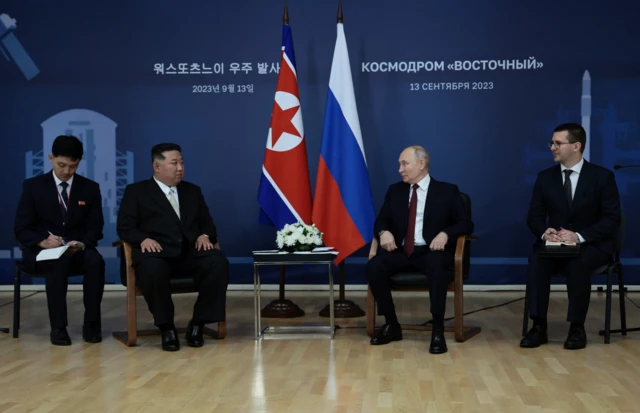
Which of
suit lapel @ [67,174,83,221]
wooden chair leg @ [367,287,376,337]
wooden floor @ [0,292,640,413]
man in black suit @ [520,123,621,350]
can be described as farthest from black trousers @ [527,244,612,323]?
suit lapel @ [67,174,83,221]

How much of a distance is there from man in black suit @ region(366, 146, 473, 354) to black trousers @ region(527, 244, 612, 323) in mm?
495

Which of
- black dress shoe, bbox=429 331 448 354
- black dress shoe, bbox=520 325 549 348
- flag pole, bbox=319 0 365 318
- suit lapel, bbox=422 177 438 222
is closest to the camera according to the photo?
black dress shoe, bbox=429 331 448 354

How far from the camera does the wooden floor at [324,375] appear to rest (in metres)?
3.60

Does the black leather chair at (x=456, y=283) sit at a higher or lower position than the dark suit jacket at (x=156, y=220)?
lower

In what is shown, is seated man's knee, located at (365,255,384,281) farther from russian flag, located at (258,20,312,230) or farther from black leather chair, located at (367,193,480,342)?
russian flag, located at (258,20,312,230)

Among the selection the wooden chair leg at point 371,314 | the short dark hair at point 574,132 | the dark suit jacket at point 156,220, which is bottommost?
the wooden chair leg at point 371,314

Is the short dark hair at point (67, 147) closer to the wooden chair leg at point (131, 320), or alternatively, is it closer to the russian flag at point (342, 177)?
the wooden chair leg at point (131, 320)

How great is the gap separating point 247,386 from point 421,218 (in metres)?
1.93

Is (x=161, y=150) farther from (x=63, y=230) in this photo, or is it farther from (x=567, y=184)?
(x=567, y=184)

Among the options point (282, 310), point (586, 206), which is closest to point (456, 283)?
point (586, 206)

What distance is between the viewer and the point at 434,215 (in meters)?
5.33

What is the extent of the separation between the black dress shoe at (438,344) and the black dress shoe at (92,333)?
2109 mm

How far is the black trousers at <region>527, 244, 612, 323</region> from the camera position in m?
4.95

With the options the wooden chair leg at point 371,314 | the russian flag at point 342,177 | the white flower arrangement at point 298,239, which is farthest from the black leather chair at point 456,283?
the russian flag at point 342,177
